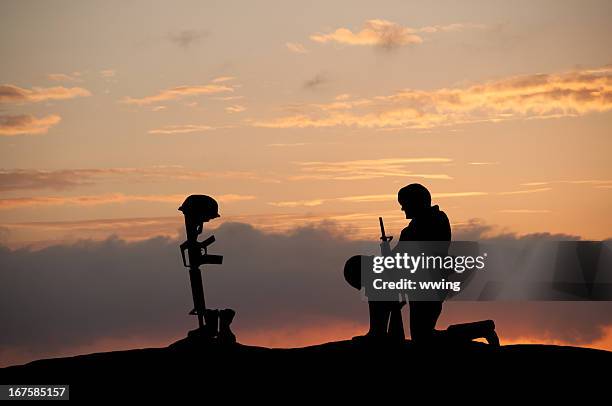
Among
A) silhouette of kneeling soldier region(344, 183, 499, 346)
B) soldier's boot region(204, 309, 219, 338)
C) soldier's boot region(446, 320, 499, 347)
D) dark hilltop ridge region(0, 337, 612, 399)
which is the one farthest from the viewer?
soldier's boot region(204, 309, 219, 338)

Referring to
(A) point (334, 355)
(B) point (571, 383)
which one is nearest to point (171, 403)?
(A) point (334, 355)

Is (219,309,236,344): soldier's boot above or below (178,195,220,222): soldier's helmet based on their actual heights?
below

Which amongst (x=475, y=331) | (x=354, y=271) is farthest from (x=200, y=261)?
(x=475, y=331)

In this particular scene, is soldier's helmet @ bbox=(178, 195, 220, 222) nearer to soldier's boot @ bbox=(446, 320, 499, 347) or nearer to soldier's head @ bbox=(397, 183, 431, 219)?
soldier's head @ bbox=(397, 183, 431, 219)

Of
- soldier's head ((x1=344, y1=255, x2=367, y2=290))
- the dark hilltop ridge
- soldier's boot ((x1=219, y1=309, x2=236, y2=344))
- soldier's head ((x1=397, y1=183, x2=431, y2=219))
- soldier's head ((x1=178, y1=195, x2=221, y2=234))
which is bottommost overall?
the dark hilltop ridge

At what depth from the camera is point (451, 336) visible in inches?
820

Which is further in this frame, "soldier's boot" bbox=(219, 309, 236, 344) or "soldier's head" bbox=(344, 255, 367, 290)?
"soldier's boot" bbox=(219, 309, 236, 344)

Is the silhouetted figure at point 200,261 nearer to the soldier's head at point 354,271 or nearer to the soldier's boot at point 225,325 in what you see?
the soldier's boot at point 225,325

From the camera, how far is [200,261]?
22.2 metres

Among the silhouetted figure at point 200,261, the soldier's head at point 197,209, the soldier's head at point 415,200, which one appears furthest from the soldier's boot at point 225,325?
the soldier's head at point 415,200

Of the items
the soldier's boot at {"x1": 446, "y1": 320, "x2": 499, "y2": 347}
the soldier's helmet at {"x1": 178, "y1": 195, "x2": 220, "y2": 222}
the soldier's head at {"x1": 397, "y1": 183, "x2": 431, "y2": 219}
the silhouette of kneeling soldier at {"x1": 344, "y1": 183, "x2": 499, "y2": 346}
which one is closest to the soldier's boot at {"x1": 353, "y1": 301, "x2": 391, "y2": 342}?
the silhouette of kneeling soldier at {"x1": 344, "y1": 183, "x2": 499, "y2": 346}

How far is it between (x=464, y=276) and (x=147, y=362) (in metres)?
7.67

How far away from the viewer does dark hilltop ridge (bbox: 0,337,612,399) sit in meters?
20.2

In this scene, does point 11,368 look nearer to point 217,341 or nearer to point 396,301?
point 217,341
